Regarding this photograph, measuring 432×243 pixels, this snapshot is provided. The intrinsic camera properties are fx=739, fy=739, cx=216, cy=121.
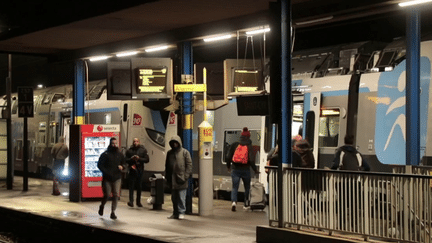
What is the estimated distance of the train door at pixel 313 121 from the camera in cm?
1734

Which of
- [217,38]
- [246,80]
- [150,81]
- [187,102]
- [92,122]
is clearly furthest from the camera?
[92,122]

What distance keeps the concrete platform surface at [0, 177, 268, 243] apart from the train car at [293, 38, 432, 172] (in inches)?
103

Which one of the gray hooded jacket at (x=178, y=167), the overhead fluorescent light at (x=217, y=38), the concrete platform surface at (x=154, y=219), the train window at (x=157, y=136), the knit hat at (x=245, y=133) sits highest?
the overhead fluorescent light at (x=217, y=38)

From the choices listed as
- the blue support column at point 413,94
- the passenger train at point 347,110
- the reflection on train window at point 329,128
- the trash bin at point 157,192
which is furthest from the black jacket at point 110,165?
the blue support column at point 413,94

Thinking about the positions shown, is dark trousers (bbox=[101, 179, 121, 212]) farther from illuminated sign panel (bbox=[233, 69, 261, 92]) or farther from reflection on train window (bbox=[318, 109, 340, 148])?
reflection on train window (bbox=[318, 109, 340, 148])

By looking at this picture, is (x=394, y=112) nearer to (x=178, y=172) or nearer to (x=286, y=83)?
(x=286, y=83)

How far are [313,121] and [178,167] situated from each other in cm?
340

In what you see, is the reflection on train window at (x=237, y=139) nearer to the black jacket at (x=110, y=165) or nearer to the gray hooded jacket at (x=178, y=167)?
the gray hooded jacket at (x=178, y=167)

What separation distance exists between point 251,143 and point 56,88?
1615 cm

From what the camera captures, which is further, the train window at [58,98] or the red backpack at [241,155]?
the train window at [58,98]

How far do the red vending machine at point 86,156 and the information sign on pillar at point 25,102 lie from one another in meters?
4.47

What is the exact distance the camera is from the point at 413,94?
508 inches

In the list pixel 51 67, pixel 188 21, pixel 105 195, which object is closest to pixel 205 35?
pixel 188 21

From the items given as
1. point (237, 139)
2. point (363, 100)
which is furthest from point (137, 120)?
point (363, 100)
